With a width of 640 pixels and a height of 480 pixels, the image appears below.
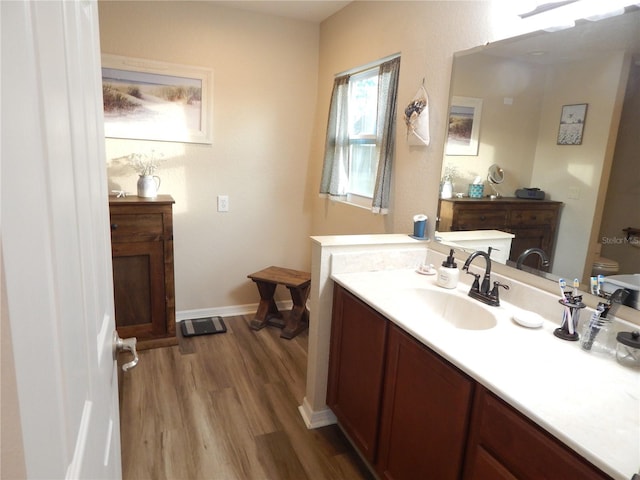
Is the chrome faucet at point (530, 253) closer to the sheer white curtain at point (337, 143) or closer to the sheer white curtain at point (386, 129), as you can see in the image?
the sheer white curtain at point (386, 129)

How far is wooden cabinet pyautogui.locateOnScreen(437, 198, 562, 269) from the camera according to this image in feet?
5.26

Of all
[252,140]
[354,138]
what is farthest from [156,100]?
[354,138]

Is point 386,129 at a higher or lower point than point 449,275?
higher

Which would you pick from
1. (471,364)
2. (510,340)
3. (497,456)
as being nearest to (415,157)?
(510,340)

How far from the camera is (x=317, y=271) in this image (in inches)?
80.0

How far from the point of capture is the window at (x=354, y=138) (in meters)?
2.86

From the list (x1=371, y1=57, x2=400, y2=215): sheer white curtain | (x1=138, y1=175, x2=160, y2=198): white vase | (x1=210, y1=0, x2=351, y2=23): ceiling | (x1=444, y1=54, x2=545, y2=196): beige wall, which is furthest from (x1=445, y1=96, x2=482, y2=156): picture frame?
(x1=138, y1=175, x2=160, y2=198): white vase

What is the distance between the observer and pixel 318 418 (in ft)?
7.30

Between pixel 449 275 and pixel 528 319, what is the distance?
42 centimetres

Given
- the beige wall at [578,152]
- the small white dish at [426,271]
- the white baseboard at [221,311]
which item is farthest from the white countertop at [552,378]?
the white baseboard at [221,311]

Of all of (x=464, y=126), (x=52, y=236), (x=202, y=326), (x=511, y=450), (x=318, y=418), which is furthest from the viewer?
(x=202, y=326)

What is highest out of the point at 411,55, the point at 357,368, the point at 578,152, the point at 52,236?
the point at 411,55

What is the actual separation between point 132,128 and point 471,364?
9.41 feet

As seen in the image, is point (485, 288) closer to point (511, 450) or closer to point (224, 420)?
point (511, 450)
